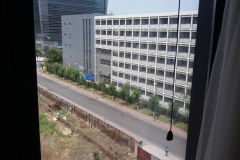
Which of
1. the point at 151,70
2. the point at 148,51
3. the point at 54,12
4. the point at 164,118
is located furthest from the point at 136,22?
the point at 164,118

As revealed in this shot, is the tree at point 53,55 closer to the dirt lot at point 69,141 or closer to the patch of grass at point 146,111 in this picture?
the dirt lot at point 69,141

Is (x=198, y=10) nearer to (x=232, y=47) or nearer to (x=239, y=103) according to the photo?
(x=232, y=47)

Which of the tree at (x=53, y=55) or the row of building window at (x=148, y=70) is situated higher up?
the tree at (x=53, y=55)

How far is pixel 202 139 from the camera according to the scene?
2.74ft

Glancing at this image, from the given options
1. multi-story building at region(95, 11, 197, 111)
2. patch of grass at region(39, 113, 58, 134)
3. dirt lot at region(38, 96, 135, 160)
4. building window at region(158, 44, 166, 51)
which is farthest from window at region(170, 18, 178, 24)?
patch of grass at region(39, 113, 58, 134)

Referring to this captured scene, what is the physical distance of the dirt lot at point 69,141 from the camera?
2.93 feet

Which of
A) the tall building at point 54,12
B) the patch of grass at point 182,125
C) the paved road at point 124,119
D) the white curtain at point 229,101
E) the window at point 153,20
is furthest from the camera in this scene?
the patch of grass at point 182,125

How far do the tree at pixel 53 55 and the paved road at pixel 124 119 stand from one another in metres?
0.09

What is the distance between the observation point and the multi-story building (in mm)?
1041

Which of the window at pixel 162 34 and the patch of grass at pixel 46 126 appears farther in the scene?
the window at pixel 162 34

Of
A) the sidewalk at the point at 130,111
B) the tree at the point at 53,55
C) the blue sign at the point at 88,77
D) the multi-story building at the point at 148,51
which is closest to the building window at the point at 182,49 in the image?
the multi-story building at the point at 148,51

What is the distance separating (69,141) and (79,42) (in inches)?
17.9

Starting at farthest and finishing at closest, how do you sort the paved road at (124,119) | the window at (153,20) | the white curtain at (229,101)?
the window at (153,20)
the paved road at (124,119)
the white curtain at (229,101)

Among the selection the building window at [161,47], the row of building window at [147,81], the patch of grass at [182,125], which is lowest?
the patch of grass at [182,125]
